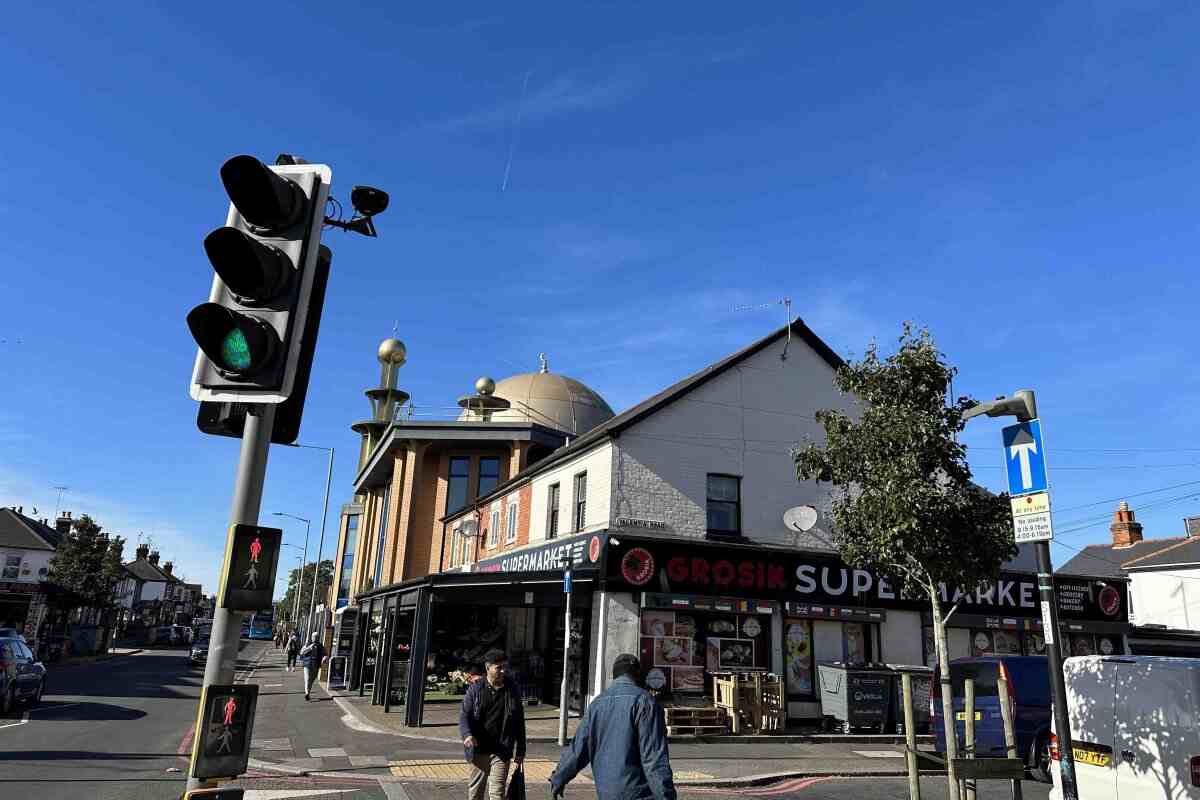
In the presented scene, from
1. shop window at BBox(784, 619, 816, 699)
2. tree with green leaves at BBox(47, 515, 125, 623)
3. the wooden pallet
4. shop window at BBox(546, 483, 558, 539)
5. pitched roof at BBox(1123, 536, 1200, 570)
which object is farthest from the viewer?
tree with green leaves at BBox(47, 515, 125, 623)

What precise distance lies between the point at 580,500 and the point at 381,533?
26.3m

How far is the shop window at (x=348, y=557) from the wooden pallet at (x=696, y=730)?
4029 cm

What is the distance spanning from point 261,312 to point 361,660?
90.0ft

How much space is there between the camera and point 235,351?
3305 mm

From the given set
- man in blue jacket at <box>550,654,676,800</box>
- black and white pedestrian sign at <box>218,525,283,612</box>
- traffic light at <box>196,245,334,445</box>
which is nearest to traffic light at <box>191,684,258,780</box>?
black and white pedestrian sign at <box>218,525,283,612</box>

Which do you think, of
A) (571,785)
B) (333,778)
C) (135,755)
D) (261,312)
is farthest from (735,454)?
(261,312)

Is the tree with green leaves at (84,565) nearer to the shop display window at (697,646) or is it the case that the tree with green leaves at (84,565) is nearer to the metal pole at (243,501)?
the shop display window at (697,646)

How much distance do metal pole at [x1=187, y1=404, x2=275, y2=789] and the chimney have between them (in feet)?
163

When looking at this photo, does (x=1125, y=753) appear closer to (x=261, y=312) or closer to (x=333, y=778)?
(x=261, y=312)

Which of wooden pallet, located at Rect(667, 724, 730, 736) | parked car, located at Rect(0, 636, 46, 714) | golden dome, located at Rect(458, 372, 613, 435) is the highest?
golden dome, located at Rect(458, 372, 613, 435)

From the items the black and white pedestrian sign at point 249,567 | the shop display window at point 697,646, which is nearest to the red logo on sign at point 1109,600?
the shop display window at point 697,646

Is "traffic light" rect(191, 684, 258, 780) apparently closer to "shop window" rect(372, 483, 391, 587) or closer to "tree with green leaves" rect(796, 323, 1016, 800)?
"tree with green leaves" rect(796, 323, 1016, 800)

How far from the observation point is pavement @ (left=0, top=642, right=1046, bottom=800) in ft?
35.3

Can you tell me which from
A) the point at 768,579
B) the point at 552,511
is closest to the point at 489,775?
the point at 768,579
